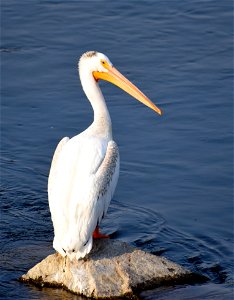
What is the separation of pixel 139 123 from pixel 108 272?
13.7ft

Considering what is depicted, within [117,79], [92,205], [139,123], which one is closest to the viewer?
[92,205]

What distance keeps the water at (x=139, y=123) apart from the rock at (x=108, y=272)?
0.12 m

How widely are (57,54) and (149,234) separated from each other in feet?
17.9

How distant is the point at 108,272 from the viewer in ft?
27.2

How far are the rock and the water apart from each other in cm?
12

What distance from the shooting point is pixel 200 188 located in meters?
10.7

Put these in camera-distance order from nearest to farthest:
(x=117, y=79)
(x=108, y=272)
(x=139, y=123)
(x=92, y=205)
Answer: (x=108, y=272) → (x=92, y=205) → (x=117, y=79) → (x=139, y=123)

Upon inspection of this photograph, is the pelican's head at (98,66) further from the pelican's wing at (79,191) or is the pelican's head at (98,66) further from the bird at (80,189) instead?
the pelican's wing at (79,191)

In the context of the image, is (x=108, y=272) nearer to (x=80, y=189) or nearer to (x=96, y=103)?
(x=80, y=189)

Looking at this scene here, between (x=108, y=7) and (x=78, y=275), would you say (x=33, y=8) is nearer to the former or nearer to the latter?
(x=108, y=7)

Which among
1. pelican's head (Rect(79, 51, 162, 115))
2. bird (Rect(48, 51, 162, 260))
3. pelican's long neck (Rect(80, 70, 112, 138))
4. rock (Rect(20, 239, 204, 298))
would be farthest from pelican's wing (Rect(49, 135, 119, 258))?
pelican's head (Rect(79, 51, 162, 115))

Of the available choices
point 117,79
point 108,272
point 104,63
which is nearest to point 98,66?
point 104,63

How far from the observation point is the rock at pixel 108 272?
8172 mm

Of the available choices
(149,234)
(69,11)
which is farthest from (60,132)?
(69,11)
